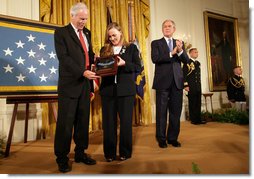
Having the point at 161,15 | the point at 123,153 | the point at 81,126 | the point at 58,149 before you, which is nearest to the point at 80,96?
the point at 81,126

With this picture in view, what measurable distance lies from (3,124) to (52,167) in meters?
2.18

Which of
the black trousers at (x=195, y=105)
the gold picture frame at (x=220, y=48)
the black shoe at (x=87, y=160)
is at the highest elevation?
the gold picture frame at (x=220, y=48)

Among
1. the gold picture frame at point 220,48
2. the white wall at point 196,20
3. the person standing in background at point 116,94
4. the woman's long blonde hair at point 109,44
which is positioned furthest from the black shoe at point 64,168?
the gold picture frame at point 220,48

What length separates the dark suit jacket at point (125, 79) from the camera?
262cm

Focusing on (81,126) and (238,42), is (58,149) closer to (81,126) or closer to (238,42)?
(81,126)

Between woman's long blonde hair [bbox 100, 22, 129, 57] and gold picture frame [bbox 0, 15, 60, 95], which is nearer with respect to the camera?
woman's long blonde hair [bbox 100, 22, 129, 57]

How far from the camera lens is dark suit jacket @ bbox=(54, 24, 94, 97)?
7.74ft

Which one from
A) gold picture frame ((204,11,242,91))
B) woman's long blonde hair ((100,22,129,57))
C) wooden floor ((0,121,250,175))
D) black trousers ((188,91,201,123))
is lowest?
wooden floor ((0,121,250,175))

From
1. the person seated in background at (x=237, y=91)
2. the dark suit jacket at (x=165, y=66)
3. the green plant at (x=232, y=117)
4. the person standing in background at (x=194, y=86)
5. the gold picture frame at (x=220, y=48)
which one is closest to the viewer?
the dark suit jacket at (x=165, y=66)

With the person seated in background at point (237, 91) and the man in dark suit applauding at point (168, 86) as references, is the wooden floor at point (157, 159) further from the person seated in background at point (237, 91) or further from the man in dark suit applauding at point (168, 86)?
the person seated in background at point (237, 91)

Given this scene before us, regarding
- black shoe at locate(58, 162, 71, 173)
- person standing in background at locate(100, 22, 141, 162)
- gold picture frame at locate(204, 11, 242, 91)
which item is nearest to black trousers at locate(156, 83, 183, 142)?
person standing in background at locate(100, 22, 141, 162)

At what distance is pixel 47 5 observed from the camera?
493 centimetres

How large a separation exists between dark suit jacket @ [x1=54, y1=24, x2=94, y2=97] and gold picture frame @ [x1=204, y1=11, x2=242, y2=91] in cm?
602

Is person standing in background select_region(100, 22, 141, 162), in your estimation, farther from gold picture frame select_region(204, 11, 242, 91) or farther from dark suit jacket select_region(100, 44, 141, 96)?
gold picture frame select_region(204, 11, 242, 91)
